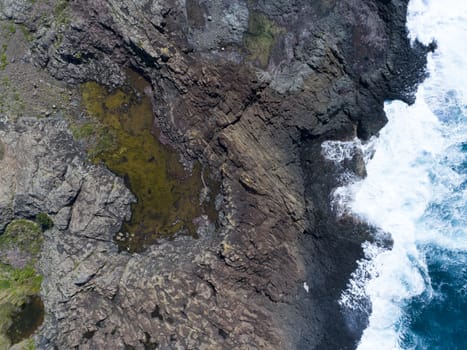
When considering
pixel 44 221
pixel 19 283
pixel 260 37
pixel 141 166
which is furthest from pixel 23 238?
pixel 260 37

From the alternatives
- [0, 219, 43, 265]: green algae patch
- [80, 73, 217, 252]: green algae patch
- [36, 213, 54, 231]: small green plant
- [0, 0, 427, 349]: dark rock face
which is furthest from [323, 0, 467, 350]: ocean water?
[0, 219, 43, 265]: green algae patch

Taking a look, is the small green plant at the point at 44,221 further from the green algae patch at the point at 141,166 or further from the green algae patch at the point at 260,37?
the green algae patch at the point at 260,37

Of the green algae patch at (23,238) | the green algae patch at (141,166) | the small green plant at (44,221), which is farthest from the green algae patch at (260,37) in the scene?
the green algae patch at (23,238)

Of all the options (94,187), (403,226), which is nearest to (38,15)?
(94,187)

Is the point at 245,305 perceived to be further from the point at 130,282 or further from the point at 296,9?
the point at 296,9

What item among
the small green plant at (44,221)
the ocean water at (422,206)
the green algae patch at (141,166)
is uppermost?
the ocean water at (422,206)
